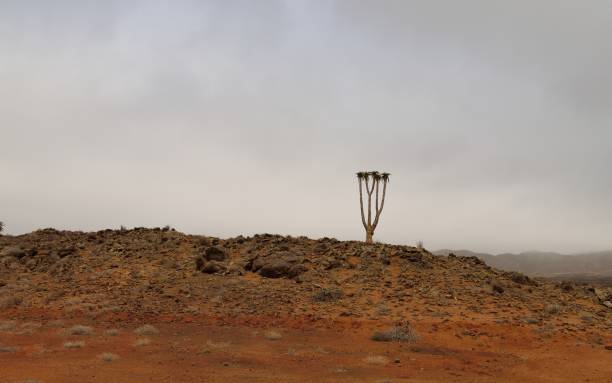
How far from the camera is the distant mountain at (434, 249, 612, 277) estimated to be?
120425 mm

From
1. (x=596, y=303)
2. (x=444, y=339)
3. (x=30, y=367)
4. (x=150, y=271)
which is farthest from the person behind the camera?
(x=150, y=271)

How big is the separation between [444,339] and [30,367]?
13.7m

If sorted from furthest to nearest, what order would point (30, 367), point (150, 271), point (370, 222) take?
point (370, 222) → point (150, 271) → point (30, 367)

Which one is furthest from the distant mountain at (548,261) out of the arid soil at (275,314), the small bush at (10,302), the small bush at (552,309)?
the small bush at (10,302)

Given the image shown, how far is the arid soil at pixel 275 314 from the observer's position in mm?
13062

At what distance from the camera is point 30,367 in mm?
12539

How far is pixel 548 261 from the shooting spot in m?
137

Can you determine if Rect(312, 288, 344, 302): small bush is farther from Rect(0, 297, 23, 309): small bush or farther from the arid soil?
Rect(0, 297, 23, 309): small bush

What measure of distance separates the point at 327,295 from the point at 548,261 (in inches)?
5403

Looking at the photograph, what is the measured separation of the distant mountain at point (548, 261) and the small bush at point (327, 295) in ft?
343

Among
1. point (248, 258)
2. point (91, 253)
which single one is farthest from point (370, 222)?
point (91, 253)

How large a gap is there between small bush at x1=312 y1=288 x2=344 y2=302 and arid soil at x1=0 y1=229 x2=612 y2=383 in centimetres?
7

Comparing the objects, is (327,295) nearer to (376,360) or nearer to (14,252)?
(376,360)

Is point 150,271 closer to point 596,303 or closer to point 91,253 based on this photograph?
point 91,253
